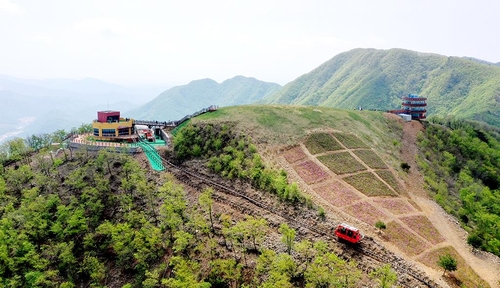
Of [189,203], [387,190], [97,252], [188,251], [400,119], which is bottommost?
[97,252]

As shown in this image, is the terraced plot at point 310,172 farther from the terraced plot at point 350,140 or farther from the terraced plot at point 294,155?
the terraced plot at point 350,140

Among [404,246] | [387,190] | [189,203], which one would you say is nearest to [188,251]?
[189,203]

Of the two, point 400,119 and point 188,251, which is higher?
point 400,119

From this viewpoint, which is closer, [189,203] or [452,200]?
[189,203]

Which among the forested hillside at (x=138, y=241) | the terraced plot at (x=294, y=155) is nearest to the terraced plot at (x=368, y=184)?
the terraced plot at (x=294, y=155)

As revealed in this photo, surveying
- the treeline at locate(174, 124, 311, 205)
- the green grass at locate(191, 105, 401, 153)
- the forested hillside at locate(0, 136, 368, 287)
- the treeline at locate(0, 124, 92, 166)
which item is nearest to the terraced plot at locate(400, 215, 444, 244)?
the forested hillside at locate(0, 136, 368, 287)

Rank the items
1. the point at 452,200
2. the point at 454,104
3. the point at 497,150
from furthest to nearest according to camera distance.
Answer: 1. the point at 454,104
2. the point at 497,150
3. the point at 452,200

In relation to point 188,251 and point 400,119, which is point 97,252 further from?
point 400,119
